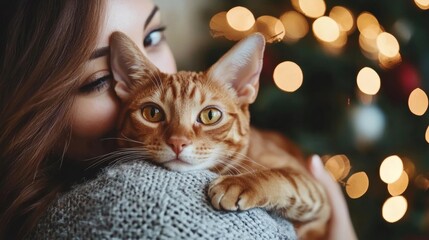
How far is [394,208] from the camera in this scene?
2188 millimetres

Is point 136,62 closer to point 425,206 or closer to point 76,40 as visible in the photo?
point 76,40

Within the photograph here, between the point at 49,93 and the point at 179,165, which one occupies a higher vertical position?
the point at 49,93

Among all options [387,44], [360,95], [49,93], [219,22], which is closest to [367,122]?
[360,95]

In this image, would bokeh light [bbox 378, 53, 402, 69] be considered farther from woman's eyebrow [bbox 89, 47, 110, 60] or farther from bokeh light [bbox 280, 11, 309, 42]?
woman's eyebrow [bbox 89, 47, 110, 60]

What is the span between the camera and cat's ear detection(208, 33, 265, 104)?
110 cm

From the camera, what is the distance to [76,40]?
3.42 ft

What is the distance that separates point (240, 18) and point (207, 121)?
1249 millimetres

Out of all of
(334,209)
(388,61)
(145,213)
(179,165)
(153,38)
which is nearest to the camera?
(145,213)

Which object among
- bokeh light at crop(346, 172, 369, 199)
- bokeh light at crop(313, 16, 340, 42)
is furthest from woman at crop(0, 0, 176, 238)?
bokeh light at crop(346, 172, 369, 199)

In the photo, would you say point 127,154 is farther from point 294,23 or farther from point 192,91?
point 294,23

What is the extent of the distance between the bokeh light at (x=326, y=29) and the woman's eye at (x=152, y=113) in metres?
1.23

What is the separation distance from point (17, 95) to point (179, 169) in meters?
0.40

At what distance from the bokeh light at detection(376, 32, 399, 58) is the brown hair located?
1.35 meters

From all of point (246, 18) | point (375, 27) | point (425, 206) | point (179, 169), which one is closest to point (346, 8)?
point (375, 27)
